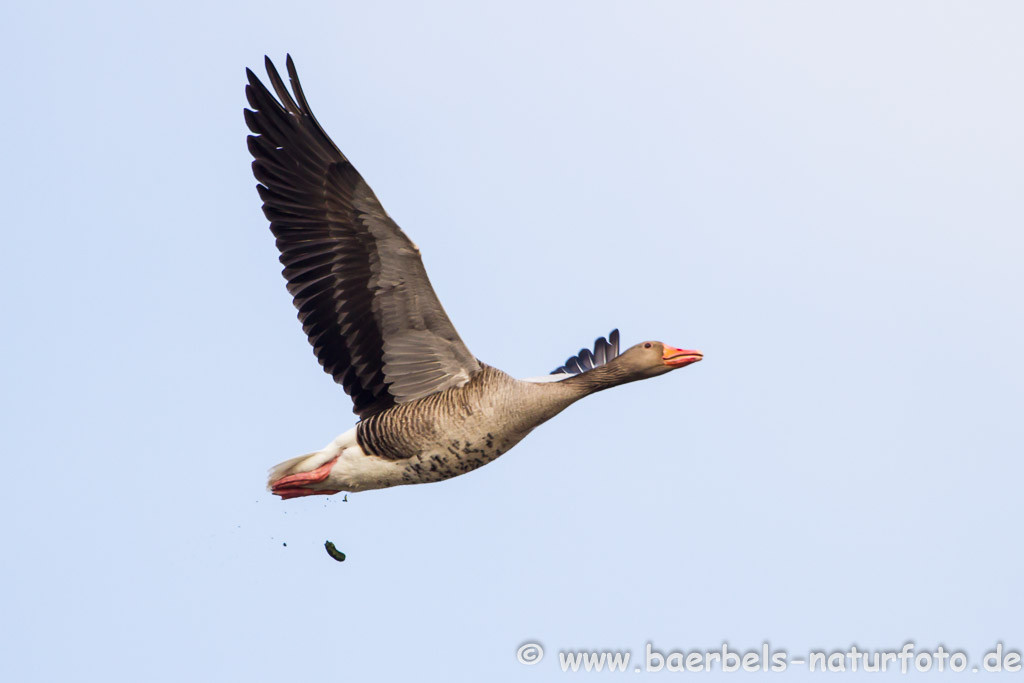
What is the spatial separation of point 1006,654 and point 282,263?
24.9ft

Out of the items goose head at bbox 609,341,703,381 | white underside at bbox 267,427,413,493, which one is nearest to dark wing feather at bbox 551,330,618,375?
goose head at bbox 609,341,703,381

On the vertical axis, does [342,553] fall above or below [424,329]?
below

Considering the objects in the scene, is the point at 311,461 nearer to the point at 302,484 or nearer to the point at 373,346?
the point at 302,484

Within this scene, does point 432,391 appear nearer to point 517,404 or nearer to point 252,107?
point 517,404

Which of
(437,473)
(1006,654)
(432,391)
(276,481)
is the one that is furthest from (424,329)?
(1006,654)

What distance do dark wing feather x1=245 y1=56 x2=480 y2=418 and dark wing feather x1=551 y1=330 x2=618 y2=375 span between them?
2843 millimetres

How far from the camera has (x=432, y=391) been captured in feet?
35.5

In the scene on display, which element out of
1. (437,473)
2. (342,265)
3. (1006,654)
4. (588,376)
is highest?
(342,265)

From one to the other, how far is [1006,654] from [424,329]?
6106 mm

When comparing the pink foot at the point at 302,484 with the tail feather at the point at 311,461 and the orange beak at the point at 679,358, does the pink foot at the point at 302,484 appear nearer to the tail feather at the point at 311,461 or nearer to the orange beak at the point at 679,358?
the tail feather at the point at 311,461

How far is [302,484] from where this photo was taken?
35.9 ft

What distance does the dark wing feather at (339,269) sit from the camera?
1050 centimetres

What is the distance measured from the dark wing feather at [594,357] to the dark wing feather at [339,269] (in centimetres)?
284

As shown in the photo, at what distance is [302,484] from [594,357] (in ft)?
13.5
